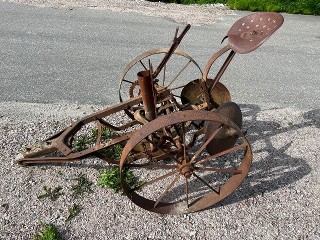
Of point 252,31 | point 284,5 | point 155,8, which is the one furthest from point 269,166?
point 284,5

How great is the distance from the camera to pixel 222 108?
349cm

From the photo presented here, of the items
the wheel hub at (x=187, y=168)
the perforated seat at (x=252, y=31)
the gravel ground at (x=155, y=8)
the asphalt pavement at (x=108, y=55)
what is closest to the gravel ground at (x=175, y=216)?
the wheel hub at (x=187, y=168)

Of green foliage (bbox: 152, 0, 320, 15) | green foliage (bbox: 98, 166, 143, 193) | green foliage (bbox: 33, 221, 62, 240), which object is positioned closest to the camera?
green foliage (bbox: 33, 221, 62, 240)

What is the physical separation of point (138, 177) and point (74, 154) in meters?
0.68

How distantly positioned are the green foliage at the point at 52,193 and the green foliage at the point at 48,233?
0.33 meters

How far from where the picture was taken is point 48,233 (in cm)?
296

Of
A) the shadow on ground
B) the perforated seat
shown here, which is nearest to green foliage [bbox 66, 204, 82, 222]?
the shadow on ground

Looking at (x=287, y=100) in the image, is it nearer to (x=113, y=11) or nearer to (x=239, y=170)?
(x=239, y=170)

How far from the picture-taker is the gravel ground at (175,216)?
3.09 metres

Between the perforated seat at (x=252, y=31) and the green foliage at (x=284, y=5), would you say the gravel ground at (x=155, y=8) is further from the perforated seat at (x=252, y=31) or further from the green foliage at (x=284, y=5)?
the perforated seat at (x=252, y=31)

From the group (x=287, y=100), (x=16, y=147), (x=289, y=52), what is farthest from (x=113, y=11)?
(x=16, y=147)

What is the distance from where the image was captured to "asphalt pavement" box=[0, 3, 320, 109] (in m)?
5.36

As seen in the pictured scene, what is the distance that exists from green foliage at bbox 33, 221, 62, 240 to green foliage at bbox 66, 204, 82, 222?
157mm

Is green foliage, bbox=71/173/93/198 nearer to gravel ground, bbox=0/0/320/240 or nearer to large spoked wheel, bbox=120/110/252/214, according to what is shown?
gravel ground, bbox=0/0/320/240
